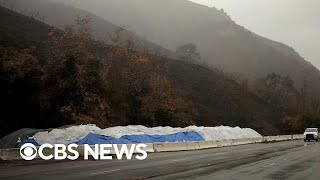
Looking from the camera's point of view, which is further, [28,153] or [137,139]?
[137,139]

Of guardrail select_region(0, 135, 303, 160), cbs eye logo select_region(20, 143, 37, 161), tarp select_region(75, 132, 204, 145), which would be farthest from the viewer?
tarp select_region(75, 132, 204, 145)

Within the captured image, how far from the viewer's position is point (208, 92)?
134 meters

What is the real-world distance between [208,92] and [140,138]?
318 feet

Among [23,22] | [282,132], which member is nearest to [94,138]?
[282,132]

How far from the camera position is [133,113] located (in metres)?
63.9

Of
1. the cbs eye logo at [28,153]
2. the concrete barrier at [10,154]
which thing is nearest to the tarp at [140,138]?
the cbs eye logo at [28,153]

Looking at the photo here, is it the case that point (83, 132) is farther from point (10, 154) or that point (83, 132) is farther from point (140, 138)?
point (10, 154)

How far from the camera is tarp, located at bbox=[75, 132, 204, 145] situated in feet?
112

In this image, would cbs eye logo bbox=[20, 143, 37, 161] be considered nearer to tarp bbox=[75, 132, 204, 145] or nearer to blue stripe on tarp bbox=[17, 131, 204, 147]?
blue stripe on tarp bbox=[17, 131, 204, 147]

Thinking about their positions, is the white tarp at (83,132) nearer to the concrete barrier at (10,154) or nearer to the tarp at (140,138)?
the tarp at (140,138)

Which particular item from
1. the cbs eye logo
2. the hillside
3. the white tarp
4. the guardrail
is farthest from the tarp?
the hillside

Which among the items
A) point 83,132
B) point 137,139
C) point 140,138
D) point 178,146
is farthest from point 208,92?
point 83,132

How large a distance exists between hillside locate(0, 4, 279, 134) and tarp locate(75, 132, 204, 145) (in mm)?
54220

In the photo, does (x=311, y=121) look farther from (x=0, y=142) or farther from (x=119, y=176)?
(x=119, y=176)
